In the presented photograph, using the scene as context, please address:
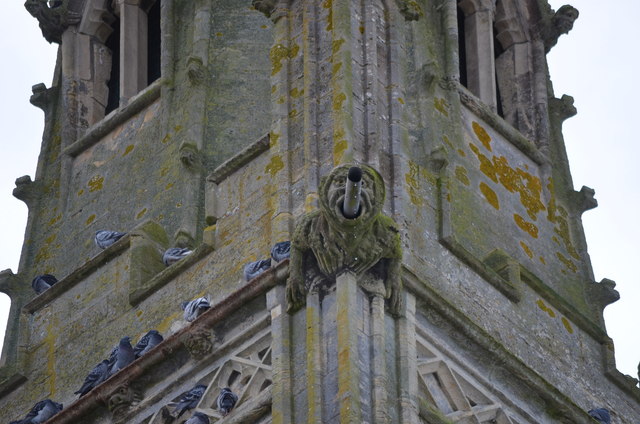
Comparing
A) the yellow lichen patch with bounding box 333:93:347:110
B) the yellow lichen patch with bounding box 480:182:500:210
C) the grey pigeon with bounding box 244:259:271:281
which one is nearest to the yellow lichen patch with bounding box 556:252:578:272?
the yellow lichen patch with bounding box 480:182:500:210

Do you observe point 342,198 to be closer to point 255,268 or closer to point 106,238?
point 255,268

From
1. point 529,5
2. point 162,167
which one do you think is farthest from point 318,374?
point 529,5

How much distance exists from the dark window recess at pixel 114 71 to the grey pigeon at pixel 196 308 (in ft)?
18.5

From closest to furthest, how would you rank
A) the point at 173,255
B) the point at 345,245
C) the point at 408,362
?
the point at 408,362
the point at 345,245
the point at 173,255

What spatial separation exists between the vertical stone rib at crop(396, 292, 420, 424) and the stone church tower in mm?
28

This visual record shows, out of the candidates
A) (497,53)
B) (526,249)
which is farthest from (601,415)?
(497,53)

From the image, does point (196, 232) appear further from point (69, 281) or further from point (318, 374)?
point (318, 374)

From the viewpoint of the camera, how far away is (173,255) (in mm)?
31438

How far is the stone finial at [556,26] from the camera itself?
35.7 metres

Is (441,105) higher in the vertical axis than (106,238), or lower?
higher

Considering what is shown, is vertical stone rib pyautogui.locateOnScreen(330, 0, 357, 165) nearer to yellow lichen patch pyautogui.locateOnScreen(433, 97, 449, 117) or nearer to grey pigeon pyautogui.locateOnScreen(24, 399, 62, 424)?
yellow lichen patch pyautogui.locateOnScreen(433, 97, 449, 117)

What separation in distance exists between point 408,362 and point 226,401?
5.58ft

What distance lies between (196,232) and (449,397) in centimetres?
399

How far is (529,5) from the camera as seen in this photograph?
1411 inches
